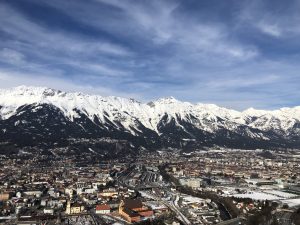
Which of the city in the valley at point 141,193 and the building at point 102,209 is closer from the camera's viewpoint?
the city in the valley at point 141,193

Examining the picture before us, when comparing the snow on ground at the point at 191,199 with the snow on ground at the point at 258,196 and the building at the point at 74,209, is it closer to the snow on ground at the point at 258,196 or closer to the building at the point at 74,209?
the snow on ground at the point at 258,196

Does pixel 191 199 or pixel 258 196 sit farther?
pixel 258 196

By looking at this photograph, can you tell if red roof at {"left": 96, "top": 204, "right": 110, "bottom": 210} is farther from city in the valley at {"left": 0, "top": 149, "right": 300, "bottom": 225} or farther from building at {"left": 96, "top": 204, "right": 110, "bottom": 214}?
city in the valley at {"left": 0, "top": 149, "right": 300, "bottom": 225}

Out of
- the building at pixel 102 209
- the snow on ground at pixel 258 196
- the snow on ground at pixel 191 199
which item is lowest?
the building at pixel 102 209

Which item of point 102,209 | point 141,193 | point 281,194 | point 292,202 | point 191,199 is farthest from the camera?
point 281,194

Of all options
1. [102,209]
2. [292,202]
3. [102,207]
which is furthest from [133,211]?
[292,202]

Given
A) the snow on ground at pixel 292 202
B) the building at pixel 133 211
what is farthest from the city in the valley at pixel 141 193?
the building at pixel 133 211

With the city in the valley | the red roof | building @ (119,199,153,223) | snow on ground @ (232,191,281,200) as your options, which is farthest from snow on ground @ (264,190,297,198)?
the red roof

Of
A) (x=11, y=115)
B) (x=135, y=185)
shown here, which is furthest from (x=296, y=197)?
(x=11, y=115)

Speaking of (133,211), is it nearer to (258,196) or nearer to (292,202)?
(292,202)

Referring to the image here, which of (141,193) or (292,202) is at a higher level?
(141,193)
